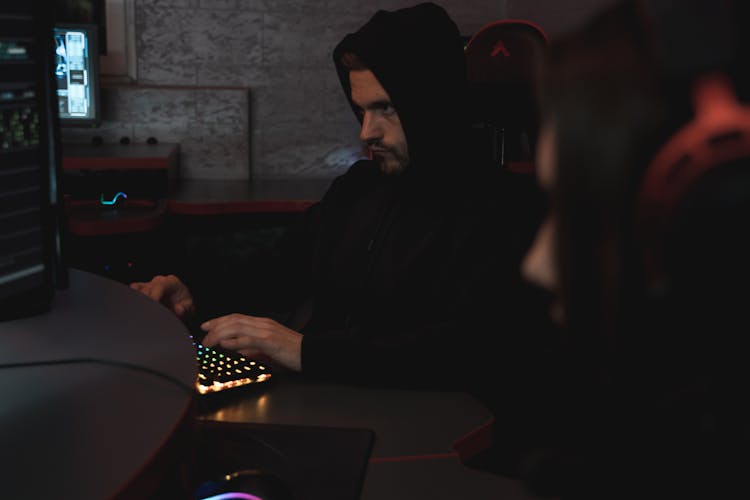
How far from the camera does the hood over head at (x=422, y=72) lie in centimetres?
158

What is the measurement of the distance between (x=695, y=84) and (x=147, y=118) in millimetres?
3169

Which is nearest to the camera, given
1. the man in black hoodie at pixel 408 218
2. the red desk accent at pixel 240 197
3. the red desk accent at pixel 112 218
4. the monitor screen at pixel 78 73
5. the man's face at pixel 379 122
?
the man in black hoodie at pixel 408 218

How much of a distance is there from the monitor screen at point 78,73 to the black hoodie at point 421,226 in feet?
4.73

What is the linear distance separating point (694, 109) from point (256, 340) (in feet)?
3.07

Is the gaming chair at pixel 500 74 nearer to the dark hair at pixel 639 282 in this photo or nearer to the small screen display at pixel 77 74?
the small screen display at pixel 77 74

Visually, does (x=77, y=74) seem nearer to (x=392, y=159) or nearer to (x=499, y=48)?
(x=499, y=48)

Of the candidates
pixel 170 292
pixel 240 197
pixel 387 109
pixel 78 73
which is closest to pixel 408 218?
pixel 387 109

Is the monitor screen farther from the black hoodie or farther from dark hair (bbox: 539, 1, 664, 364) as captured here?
dark hair (bbox: 539, 1, 664, 364)

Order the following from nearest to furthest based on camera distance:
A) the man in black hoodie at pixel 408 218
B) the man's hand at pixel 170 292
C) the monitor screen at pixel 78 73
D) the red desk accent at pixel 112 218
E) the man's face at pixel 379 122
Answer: the man's hand at pixel 170 292 → the man in black hoodie at pixel 408 218 → the man's face at pixel 379 122 → the red desk accent at pixel 112 218 → the monitor screen at pixel 78 73

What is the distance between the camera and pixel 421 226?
1.64 meters

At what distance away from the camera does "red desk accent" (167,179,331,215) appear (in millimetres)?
2602

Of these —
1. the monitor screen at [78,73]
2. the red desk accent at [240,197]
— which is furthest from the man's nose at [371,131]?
the monitor screen at [78,73]

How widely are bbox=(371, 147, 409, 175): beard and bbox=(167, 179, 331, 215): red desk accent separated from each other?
0.99m

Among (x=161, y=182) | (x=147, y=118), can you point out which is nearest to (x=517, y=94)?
(x=161, y=182)
